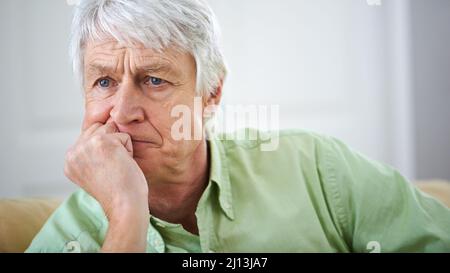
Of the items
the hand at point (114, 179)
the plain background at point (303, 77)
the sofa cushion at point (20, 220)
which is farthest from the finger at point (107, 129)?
the sofa cushion at point (20, 220)

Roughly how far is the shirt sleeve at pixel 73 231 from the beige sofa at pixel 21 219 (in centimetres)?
9

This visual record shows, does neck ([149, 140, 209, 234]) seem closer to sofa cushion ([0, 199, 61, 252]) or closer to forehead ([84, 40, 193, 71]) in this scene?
forehead ([84, 40, 193, 71])

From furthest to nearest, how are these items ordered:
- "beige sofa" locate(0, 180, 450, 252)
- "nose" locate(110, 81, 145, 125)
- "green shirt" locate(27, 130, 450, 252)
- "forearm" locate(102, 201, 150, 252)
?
"beige sofa" locate(0, 180, 450, 252), "green shirt" locate(27, 130, 450, 252), "nose" locate(110, 81, 145, 125), "forearm" locate(102, 201, 150, 252)

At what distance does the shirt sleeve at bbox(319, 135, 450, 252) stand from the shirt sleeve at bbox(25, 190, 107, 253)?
535mm

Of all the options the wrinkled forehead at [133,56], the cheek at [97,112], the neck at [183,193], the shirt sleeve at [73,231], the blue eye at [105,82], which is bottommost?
the shirt sleeve at [73,231]

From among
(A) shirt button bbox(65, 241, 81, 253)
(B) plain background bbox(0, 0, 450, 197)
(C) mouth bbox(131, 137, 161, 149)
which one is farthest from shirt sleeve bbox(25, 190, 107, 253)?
(C) mouth bbox(131, 137, 161, 149)

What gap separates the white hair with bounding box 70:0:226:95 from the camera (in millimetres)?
1099

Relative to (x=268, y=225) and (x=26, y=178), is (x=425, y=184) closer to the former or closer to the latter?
(x=268, y=225)

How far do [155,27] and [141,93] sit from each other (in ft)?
0.45

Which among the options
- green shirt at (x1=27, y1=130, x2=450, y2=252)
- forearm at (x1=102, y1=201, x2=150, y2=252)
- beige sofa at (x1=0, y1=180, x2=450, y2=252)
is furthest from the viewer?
beige sofa at (x1=0, y1=180, x2=450, y2=252)

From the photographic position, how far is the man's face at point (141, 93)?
43.9 inches

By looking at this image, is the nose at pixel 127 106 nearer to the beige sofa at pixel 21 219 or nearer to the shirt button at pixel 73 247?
the shirt button at pixel 73 247
